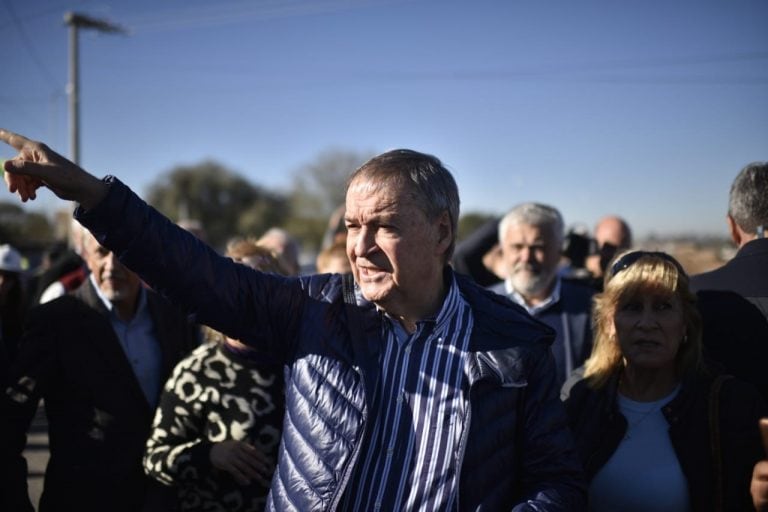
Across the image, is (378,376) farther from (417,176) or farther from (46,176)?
(46,176)

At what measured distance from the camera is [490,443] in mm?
1647

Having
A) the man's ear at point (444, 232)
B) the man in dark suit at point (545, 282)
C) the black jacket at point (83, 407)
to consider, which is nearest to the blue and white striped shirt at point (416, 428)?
the man's ear at point (444, 232)

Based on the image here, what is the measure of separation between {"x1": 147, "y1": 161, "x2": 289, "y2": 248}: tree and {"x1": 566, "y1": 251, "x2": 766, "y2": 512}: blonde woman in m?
52.3

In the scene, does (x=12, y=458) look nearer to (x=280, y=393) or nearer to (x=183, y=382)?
(x=183, y=382)

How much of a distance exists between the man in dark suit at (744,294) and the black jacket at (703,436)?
12.0 inches

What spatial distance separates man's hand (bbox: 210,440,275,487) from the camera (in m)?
2.18

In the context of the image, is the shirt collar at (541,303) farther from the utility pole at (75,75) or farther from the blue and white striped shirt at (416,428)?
the utility pole at (75,75)

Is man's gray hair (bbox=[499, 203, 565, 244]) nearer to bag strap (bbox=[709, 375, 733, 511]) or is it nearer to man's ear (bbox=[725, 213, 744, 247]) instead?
man's ear (bbox=[725, 213, 744, 247])

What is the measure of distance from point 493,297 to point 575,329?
1971 millimetres

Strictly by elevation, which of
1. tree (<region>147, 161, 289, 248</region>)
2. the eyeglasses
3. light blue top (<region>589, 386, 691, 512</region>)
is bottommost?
light blue top (<region>589, 386, 691, 512</region>)

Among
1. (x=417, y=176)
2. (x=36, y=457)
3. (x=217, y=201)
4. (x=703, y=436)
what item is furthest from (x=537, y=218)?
(x=217, y=201)

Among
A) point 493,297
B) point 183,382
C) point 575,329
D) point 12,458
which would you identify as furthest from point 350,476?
point 575,329

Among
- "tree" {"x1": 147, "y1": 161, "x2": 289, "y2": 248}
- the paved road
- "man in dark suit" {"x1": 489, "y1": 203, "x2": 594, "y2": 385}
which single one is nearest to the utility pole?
the paved road

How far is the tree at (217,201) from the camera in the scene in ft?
178
